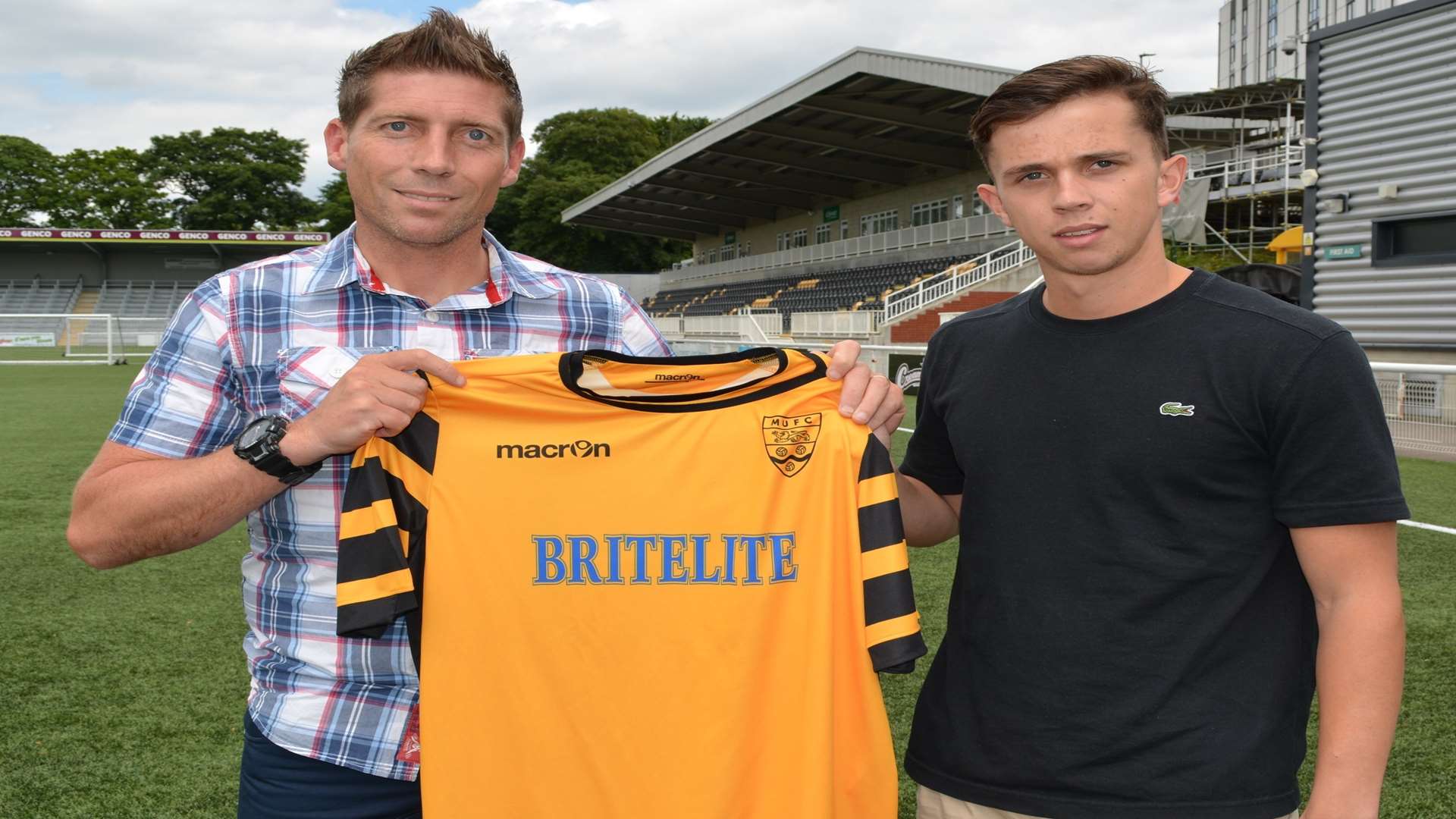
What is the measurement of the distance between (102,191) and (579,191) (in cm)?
3270

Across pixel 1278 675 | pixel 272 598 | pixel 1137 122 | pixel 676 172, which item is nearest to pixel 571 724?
pixel 272 598

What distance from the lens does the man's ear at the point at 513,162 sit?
7.06ft

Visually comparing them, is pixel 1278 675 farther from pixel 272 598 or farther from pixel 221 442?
pixel 221 442

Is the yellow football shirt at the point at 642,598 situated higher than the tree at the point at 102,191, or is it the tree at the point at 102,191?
the tree at the point at 102,191

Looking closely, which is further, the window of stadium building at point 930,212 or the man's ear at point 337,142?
A: the window of stadium building at point 930,212

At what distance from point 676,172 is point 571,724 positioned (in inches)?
1443

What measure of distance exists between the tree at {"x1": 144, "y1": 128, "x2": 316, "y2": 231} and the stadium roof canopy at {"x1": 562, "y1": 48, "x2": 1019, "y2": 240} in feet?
95.1

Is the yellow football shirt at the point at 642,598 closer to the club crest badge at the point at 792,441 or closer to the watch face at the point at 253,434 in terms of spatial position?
the club crest badge at the point at 792,441

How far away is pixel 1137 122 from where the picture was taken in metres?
1.80

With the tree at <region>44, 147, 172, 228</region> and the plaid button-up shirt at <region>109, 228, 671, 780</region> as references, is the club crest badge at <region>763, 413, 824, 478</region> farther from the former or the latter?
the tree at <region>44, 147, 172, 228</region>

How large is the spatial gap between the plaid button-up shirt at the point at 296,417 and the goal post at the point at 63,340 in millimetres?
33375

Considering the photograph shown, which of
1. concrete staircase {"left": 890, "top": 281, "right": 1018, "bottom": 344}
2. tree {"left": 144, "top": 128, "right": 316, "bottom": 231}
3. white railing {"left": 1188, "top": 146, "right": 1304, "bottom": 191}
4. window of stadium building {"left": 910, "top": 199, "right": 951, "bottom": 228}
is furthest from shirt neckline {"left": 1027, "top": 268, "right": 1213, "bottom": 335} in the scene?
tree {"left": 144, "top": 128, "right": 316, "bottom": 231}

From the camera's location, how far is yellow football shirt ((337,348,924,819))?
198cm

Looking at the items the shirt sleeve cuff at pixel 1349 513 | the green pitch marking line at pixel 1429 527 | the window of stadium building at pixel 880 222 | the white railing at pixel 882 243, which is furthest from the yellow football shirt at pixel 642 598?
the window of stadium building at pixel 880 222
